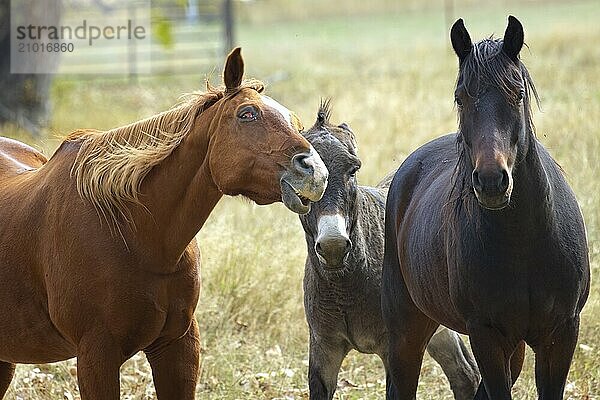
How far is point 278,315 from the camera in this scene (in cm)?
651

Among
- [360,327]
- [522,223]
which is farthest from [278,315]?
[522,223]

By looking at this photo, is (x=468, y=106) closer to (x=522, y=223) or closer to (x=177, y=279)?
(x=522, y=223)

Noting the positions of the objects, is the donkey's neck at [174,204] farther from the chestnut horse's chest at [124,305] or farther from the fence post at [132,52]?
the fence post at [132,52]

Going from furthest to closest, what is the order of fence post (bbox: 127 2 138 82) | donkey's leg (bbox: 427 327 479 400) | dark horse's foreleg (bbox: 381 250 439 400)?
fence post (bbox: 127 2 138 82) < donkey's leg (bbox: 427 327 479 400) < dark horse's foreleg (bbox: 381 250 439 400)

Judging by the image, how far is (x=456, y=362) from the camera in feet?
17.0

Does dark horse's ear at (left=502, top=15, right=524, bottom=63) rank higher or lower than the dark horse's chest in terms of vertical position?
higher

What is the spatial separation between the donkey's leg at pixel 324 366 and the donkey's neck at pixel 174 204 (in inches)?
56.6

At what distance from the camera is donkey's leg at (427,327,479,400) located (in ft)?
16.8

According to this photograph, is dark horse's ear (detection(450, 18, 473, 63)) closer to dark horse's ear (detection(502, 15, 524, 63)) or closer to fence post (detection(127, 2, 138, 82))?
dark horse's ear (detection(502, 15, 524, 63))

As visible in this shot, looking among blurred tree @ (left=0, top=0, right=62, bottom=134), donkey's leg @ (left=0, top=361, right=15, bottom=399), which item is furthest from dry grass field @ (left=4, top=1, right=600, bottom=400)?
donkey's leg @ (left=0, top=361, right=15, bottom=399)

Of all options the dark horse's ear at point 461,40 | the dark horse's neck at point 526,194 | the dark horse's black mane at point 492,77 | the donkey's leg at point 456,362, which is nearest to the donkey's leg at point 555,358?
the dark horse's neck at point 526,194

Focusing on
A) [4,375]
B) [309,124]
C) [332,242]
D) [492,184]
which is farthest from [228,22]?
[492,184]

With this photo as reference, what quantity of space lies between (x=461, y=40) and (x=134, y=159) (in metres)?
1.33

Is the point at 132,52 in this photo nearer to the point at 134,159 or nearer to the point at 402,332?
the point at 402,332
